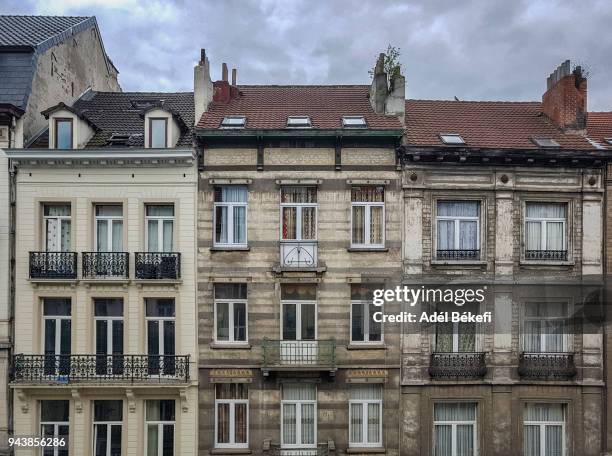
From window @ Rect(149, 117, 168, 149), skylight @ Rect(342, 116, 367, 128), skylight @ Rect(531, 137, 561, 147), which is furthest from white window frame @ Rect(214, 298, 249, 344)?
skylight @ Rect(531, 137, 561, 147)

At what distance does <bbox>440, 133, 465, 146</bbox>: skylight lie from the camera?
15833 millimetres

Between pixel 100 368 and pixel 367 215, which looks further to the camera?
pixel 367 215

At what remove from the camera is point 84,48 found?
20469mm

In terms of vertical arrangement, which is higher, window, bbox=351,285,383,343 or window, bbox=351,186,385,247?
window, bbox=351,186,385,247

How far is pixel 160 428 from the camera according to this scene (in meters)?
15.2

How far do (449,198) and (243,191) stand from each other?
664 centimetres

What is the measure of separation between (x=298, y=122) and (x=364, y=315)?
6.80m

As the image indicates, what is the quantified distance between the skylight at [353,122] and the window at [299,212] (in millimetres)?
2505

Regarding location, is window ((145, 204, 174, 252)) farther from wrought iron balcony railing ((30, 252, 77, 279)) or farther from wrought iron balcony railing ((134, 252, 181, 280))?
wrought iron balcony railing ((30, 252, 77, 279))

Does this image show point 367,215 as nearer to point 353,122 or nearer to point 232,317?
point 353,122

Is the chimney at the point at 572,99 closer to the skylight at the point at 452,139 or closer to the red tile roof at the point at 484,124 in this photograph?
the red tile roof at the point at 484,124

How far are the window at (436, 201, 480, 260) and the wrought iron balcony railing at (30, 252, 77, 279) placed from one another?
11.6m

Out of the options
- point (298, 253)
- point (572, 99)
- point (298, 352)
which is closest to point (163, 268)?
point (298, 253)

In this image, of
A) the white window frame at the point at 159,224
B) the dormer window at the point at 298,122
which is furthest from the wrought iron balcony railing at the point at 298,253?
the dormer window at the point at 298,122
